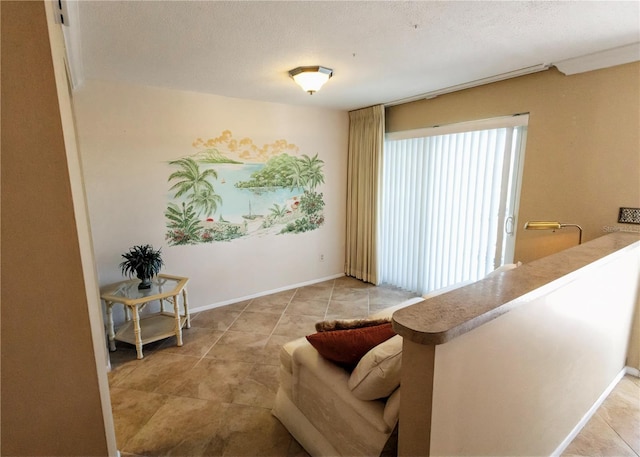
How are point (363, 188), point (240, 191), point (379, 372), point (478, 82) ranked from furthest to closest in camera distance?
point (363, 188) → point (240, 191) → point (478, 82) → point (379, 372)

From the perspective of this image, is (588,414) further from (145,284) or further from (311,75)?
(145,284)

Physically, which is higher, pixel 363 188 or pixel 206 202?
pixel 363 188

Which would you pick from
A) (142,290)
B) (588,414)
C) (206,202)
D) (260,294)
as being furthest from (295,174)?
(588,414)

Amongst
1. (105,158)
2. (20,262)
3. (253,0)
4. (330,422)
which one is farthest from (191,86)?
(330,422)

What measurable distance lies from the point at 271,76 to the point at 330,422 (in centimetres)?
260

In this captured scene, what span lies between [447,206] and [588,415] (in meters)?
2.14

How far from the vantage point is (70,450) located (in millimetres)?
1149

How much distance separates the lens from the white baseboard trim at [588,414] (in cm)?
173

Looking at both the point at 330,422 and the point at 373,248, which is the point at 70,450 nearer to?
the point at 330,422

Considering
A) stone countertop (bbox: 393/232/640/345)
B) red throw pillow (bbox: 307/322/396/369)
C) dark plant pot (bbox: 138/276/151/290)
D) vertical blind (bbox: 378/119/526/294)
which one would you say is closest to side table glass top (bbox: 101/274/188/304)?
dark plant pot (bbox: 138/276/151/290)

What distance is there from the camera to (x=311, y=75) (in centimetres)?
249

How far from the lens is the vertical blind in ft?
10.0

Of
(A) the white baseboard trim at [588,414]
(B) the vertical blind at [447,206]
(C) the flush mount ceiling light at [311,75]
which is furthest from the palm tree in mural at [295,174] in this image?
(A) the white baseboard trim at [588,414]

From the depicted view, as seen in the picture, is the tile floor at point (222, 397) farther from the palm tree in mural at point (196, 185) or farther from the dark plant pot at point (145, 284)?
the palm tree in mural at point (196, 185)
